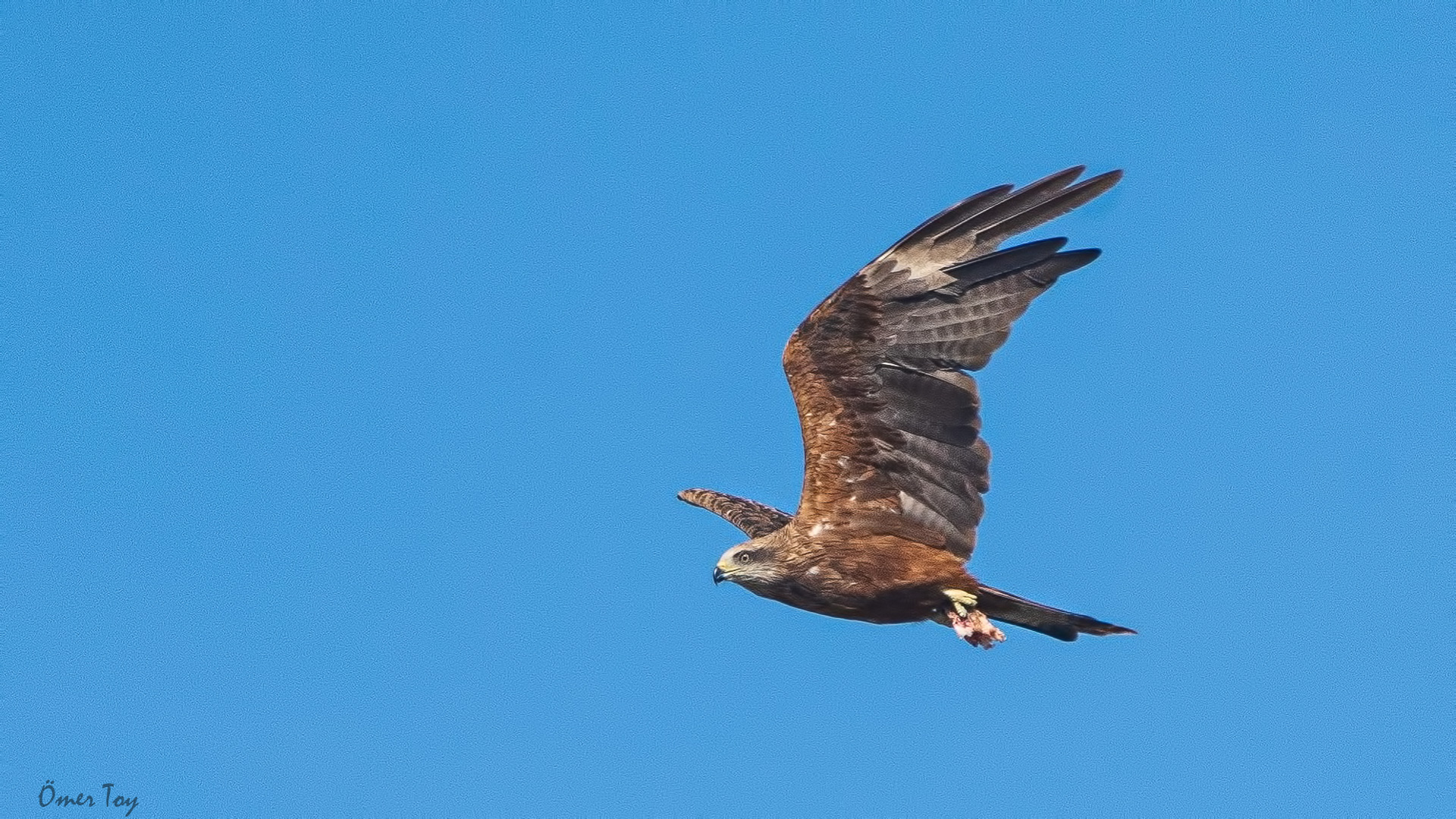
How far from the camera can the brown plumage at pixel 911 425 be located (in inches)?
494

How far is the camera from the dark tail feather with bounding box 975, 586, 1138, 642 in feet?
42.2

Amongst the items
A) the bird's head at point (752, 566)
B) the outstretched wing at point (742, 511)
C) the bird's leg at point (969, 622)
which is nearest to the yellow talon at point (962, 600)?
the bird's leg at point (969, 622)

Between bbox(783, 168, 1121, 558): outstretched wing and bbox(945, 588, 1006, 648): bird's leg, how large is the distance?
0.30 meters

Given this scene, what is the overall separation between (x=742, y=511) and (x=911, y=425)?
10.9 ft

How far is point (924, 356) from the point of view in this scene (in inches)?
499

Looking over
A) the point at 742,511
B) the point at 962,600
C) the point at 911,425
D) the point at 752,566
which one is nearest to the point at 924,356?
the point at 911,425

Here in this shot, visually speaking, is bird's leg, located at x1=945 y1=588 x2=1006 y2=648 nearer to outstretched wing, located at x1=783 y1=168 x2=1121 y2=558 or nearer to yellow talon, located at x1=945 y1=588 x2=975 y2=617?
yellow talon, located at x1=945 y1=588 x2=975 y2=617

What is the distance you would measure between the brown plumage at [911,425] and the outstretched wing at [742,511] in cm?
188

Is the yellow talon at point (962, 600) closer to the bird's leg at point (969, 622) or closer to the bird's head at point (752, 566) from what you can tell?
the bird's leg at point (969, 622)

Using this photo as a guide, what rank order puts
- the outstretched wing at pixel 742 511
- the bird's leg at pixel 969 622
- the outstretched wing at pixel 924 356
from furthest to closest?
the outstretched wing at pixel 742 511, the bird's leg at pixel 969 622, the outstretched wing at pixel 924 356

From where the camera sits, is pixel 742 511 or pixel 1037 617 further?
pixel 742 511

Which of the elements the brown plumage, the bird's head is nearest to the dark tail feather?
the brown plumage

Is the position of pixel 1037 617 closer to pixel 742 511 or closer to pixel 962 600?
pixel 962 600

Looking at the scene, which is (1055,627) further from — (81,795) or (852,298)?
(81,795)
